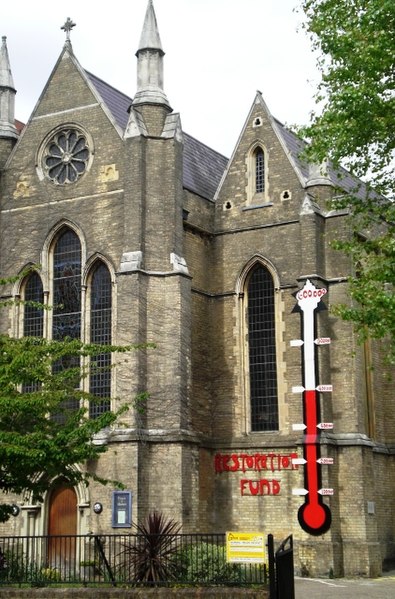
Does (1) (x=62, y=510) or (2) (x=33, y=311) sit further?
(2) (x=33, y=311)

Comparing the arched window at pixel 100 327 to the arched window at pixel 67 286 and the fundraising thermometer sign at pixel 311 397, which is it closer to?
the arched window at pixel 67 286

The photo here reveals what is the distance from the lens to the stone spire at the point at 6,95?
106 ft

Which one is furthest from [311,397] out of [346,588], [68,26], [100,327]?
[68,26]

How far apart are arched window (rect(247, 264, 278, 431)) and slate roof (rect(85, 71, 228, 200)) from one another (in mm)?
3603

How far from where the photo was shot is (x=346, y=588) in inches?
917

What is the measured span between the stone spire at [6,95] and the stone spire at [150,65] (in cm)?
533

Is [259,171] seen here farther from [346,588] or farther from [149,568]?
[149,568]

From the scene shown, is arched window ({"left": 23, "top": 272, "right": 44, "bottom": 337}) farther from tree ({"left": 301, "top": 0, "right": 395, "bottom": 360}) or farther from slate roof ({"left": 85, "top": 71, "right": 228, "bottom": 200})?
tree ({"left": 301, "top": 0, "right": 395, "bottom": 360})

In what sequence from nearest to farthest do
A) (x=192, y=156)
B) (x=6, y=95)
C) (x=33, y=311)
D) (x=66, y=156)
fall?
(x=33, y=311), (x=66, y=156), (x=6, y=95), (x=192, y=156)

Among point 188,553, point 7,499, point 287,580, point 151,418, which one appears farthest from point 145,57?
point 287,580

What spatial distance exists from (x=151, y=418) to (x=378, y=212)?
9509mm

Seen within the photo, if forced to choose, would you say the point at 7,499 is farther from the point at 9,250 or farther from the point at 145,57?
the point at 145,57

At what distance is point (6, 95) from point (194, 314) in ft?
33.6

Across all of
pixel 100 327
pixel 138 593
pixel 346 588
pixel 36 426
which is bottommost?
pixel 346 588
